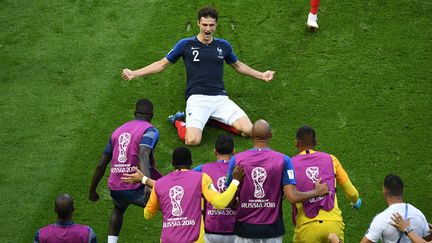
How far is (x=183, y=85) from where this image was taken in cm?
1330

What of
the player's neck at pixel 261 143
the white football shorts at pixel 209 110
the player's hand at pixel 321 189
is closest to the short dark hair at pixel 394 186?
the player's hand at pixel 321 189

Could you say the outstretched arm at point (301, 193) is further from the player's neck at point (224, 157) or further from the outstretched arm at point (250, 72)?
the outstretched arm at point (250, 72)

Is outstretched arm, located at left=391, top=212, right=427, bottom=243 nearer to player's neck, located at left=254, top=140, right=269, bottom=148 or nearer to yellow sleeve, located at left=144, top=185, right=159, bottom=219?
player's neck, located at left=254, top=140, right=269, bottom=148

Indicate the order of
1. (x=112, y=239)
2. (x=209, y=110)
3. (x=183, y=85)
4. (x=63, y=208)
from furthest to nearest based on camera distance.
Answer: (x=183, y=85)
(x=209, y=110)
(x=112, y=239)
(x=63, y=208)

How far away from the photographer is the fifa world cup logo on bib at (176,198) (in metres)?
8.48

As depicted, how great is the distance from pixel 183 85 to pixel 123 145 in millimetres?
3637

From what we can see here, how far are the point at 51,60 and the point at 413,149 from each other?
6.15 m

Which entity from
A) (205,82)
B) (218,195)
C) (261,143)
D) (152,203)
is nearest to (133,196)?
(152,203)

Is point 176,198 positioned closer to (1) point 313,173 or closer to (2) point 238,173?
(2) point 238,173

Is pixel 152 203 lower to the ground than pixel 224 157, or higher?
lower

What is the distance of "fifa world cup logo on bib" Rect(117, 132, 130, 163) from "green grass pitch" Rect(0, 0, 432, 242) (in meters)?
1.39

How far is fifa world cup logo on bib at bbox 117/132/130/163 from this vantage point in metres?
9.78

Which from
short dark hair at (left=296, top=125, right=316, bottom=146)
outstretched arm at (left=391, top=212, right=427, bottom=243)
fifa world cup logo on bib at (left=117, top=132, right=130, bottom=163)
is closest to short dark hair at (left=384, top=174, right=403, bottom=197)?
outstretched arm at (left=391, top=212, right=427, bottom=243)

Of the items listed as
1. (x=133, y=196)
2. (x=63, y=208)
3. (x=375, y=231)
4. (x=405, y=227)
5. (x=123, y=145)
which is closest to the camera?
(x=405, y=227)
